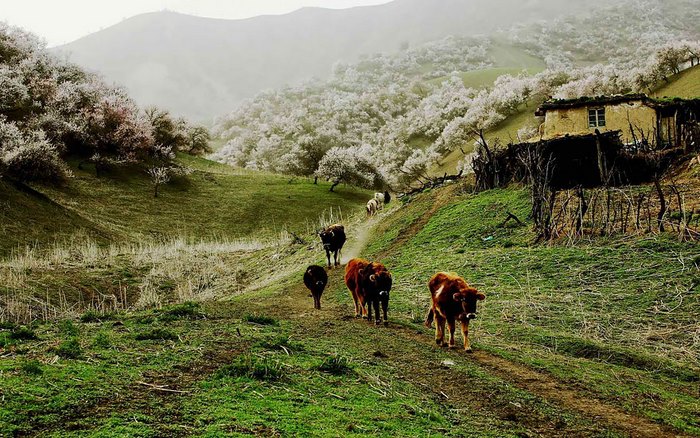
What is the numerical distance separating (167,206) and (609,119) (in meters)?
35.1

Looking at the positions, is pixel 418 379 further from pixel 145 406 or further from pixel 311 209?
pixel 311 209

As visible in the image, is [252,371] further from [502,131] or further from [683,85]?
[502,131]

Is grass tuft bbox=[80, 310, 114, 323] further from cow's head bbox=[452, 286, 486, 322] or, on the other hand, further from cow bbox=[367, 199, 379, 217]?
cow bbox=[367, 199, 379, 217]

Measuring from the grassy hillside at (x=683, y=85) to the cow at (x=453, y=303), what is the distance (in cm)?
6584

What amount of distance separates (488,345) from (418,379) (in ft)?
10.2

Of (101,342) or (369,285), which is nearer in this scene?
(101,342)

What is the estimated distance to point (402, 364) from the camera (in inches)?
303

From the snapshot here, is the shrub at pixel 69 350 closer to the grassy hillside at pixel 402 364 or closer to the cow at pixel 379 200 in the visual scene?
the grassy hillside at pixel 402 364

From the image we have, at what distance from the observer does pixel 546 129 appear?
36.9 meters

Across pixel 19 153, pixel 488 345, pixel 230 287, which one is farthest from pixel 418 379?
pixel 19 153

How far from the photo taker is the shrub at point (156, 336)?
7.44 meters

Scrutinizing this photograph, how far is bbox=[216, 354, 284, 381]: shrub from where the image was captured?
588 cm

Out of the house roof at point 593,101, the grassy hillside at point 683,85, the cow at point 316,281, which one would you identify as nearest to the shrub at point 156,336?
the cow at point 316,281

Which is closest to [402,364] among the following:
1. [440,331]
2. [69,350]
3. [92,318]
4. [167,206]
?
[440,331]
